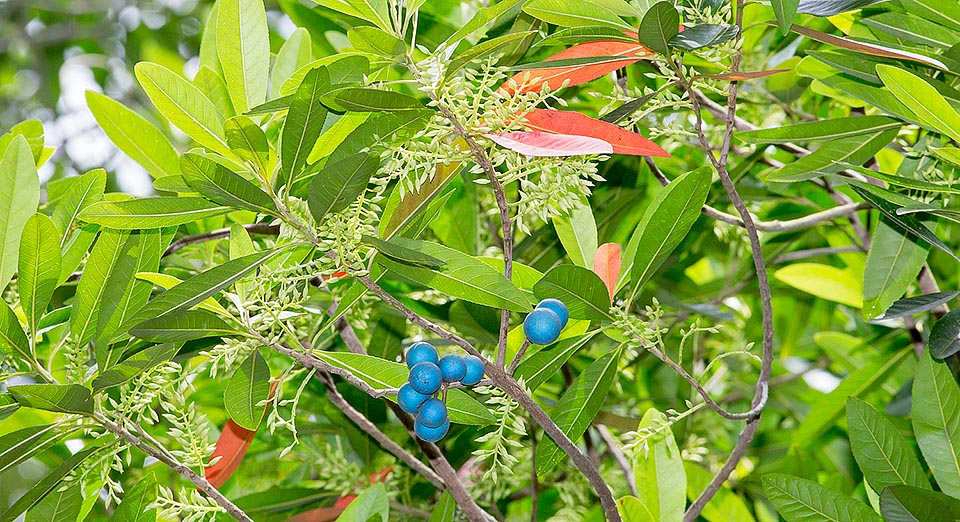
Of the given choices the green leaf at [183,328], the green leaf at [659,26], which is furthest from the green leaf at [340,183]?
the green leaf at [659,26]

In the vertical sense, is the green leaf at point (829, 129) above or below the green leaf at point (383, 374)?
above

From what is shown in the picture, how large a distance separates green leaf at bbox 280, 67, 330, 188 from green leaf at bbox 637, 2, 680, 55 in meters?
0.30

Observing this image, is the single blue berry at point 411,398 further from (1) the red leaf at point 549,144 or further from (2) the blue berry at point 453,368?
(1) the red leaf at point 549,144

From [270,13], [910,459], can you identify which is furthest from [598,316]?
[270,13]

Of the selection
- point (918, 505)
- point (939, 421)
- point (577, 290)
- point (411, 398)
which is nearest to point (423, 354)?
point (411, 398)

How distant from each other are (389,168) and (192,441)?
37cm

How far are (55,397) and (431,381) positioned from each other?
1.21ft

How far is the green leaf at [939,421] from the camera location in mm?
1046

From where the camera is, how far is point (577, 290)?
889 millimetres

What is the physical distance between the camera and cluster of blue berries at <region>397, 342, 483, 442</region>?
0.81 metres

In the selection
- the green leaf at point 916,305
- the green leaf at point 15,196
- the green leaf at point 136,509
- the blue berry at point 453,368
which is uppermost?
the green leaf at point 15,196

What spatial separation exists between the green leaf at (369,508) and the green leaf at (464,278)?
0.37 meters

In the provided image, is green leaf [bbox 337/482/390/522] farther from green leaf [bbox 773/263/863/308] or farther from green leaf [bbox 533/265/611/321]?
green leaf [bbox 773/263/863/308]

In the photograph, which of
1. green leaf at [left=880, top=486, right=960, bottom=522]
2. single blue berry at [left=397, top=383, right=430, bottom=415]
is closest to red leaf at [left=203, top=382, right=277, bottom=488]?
single blue berry at [left=397, top=383, right=430, bottom=415]
